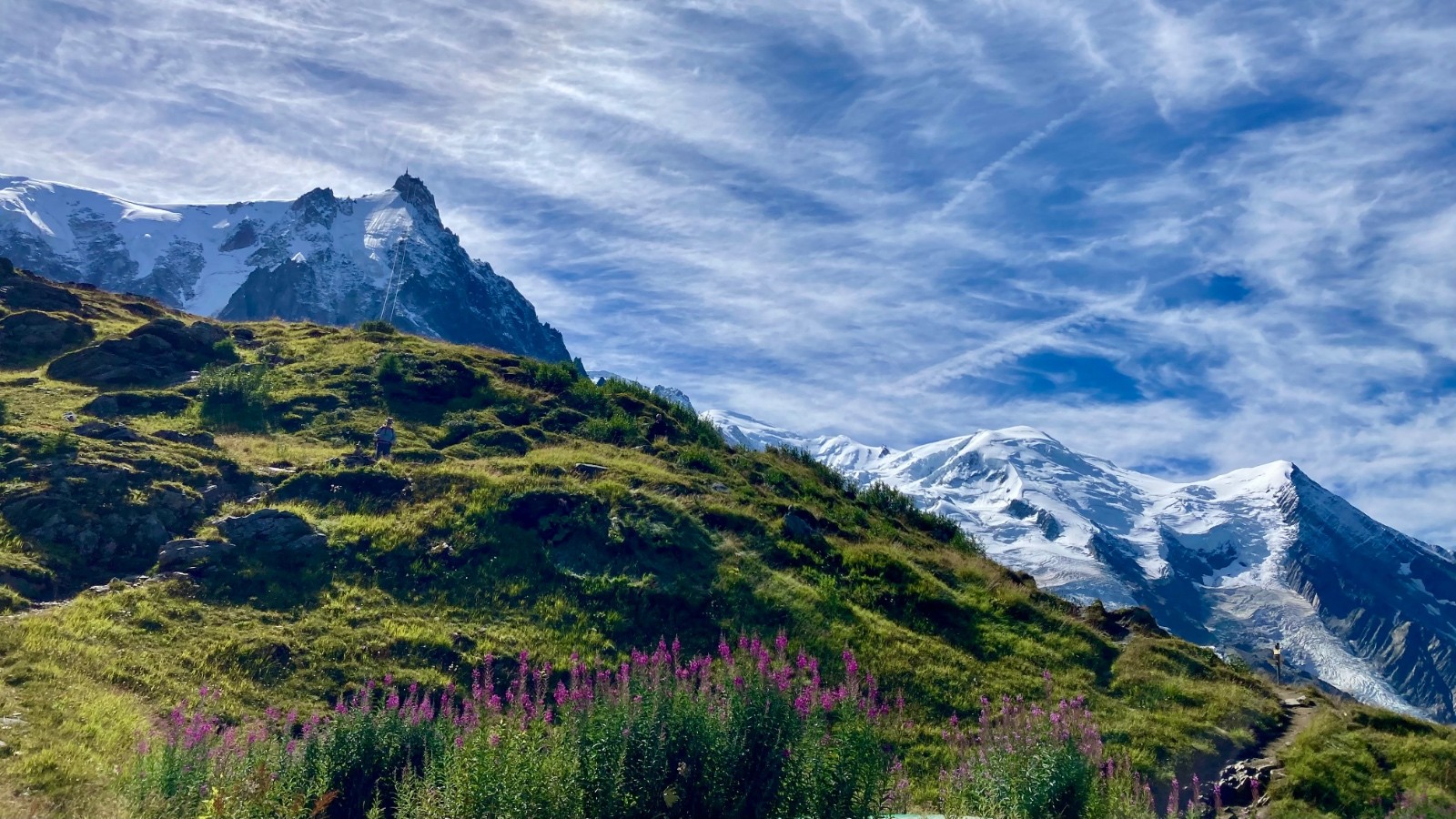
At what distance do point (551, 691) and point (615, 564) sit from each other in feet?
22.8

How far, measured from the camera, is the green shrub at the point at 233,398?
35.4 m

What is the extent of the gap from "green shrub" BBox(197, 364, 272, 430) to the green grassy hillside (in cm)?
12

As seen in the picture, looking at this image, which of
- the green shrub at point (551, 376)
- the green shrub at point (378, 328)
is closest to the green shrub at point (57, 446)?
the green shrub at point (551, 376)

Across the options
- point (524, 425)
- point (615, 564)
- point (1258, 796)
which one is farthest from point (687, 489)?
point (1258, 796)

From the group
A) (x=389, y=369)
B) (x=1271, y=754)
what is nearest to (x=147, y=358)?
(x=389, y=369)

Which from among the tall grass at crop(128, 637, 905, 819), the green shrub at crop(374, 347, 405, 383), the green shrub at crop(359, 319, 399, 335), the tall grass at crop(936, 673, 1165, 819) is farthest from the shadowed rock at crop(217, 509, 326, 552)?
the green shrub at crop(359, 319, 399, 335)

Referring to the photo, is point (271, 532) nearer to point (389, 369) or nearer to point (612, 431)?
point (612, 431)

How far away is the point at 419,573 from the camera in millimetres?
25469

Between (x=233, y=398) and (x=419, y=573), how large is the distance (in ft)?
55.3

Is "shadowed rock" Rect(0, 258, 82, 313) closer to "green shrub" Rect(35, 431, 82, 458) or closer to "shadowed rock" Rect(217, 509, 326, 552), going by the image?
"green shrub" Rect(35, 431, 82, 458)

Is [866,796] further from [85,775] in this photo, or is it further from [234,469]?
[234,469]

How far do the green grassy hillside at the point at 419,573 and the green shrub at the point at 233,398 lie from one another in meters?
0.12

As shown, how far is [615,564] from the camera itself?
90.3 feet

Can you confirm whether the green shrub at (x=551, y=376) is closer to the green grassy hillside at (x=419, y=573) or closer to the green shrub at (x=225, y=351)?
the green grassy hillside at (x=419, y=573)
